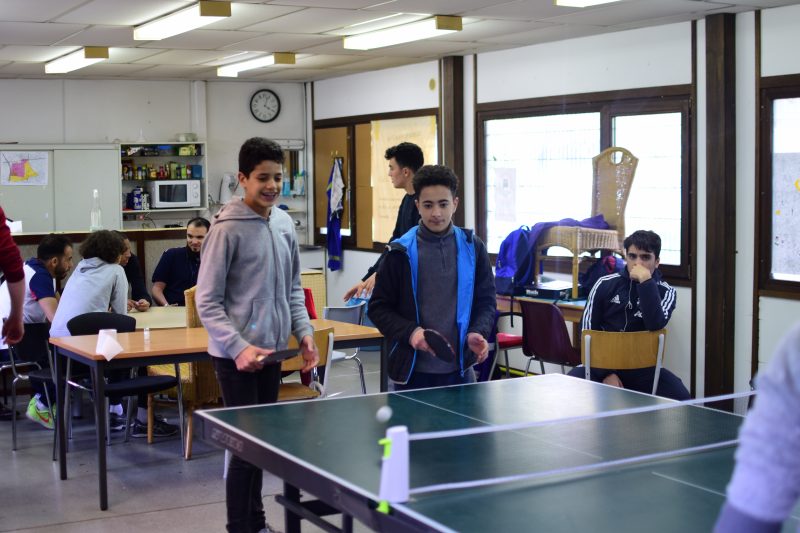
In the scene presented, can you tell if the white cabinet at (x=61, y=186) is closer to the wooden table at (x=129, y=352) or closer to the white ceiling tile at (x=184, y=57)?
the white ceiling tile at (x=184, y=57)

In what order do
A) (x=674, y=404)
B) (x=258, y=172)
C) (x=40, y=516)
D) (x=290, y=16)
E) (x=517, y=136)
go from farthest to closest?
(x=517, y=136) → (x=290, y=16) → (x=40, y=516) → (x=258, y=172) → (x=674, y=404)

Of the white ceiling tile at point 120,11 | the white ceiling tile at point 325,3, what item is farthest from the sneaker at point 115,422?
the white ceiling tile at point 325,3

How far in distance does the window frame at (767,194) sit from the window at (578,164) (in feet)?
1.88

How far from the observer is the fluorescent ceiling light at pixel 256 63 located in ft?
30.1

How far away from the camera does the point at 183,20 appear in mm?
6891

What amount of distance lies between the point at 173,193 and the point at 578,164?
16.0 feet

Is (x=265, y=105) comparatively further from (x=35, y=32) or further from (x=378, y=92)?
(x=35, y=32)

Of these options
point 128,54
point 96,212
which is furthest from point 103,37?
point 96,212

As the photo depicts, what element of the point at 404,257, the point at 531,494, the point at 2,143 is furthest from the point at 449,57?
the point at 531,494

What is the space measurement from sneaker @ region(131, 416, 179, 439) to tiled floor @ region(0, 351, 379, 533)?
0.39 feet

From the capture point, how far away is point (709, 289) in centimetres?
688

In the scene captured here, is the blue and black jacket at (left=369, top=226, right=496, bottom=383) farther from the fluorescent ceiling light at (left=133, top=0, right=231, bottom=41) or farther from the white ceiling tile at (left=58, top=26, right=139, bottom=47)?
the white ceiling tile at (left=58, top=26, right=139, bottom=47)

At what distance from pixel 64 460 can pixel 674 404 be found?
11.6 feet

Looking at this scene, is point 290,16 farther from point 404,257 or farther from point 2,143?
point 2,143
